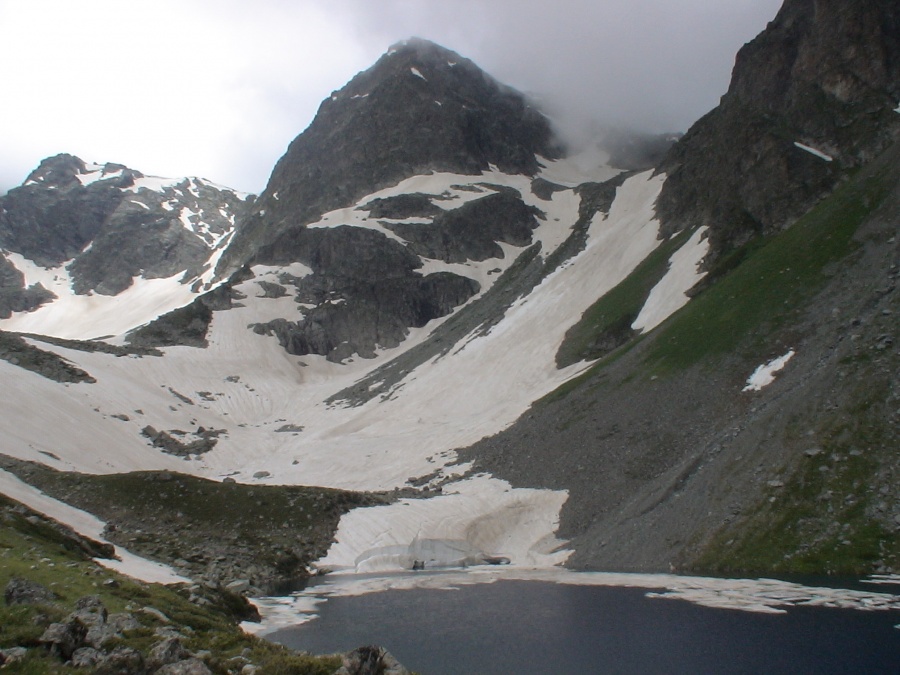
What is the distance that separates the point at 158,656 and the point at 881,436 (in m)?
33.2

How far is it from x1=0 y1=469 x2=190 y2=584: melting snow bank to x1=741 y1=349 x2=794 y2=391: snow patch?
40695 millimetres

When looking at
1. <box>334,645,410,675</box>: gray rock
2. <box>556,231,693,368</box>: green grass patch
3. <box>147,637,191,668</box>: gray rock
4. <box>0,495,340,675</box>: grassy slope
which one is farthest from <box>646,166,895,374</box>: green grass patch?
<box>147,637,191,668</box>: gray rock

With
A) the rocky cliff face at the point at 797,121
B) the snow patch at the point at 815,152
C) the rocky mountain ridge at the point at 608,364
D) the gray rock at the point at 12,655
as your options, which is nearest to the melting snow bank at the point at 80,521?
the rocky mountain ridge at the point at 608,364

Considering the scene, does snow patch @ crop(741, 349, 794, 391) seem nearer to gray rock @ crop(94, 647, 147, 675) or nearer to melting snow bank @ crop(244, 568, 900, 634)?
melting snow bank @ crop(244, 568, 900, 634)

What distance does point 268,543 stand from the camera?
158 ft

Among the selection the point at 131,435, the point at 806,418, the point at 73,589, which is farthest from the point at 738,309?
the point at 131,435

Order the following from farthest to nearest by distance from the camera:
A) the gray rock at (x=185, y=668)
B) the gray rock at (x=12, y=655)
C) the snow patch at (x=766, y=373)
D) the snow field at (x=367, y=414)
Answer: the snow field at (x=367, y=414), the snow patch at (x=766, y=373), the gray rock at (x=185, y=668), the gray rock at (x=12, y=655)

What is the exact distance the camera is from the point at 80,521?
4600 centimetres

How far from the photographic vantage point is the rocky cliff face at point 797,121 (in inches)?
3287

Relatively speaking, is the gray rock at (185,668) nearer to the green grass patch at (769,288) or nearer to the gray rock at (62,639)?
the gray rock at (62,639)

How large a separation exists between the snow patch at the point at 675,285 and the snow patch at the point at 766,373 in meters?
25.4

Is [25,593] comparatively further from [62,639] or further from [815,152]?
[815,152]

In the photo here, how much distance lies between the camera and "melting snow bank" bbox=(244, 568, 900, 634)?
26.9 metres

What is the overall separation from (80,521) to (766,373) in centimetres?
4983
